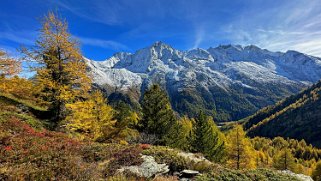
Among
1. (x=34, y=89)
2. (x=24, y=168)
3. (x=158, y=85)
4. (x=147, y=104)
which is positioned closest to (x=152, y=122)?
(x=147, y=104)

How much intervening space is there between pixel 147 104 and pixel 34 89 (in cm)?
2027

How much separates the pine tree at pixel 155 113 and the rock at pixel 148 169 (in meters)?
24.4

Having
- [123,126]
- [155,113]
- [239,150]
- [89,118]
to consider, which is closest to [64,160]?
[89,118]

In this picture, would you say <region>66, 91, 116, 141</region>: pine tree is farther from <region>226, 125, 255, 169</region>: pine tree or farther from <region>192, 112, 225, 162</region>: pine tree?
<region>226, 125, 255, 169</region>: pine tree

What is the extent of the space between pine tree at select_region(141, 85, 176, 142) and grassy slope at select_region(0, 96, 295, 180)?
2226 centimetres

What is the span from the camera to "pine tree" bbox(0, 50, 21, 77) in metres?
23.9

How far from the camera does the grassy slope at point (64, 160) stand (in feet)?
36.6

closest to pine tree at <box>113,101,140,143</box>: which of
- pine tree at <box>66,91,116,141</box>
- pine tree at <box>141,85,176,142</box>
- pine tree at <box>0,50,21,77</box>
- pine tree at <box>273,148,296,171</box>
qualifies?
pine tree at <box>66,91,116,141</box>

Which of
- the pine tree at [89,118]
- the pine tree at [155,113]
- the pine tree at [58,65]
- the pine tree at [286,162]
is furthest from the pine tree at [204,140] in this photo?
the pine tree at [286,162]

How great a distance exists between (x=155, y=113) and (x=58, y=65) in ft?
65.5

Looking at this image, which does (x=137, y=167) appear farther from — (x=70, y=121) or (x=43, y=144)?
(x=70, y=121)

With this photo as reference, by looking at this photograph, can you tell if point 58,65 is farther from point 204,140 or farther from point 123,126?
point 204,140

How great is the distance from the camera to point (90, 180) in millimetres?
10664

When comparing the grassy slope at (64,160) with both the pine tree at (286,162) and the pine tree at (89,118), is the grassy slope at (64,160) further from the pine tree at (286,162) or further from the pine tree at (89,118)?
the pine tree at (286,162)
